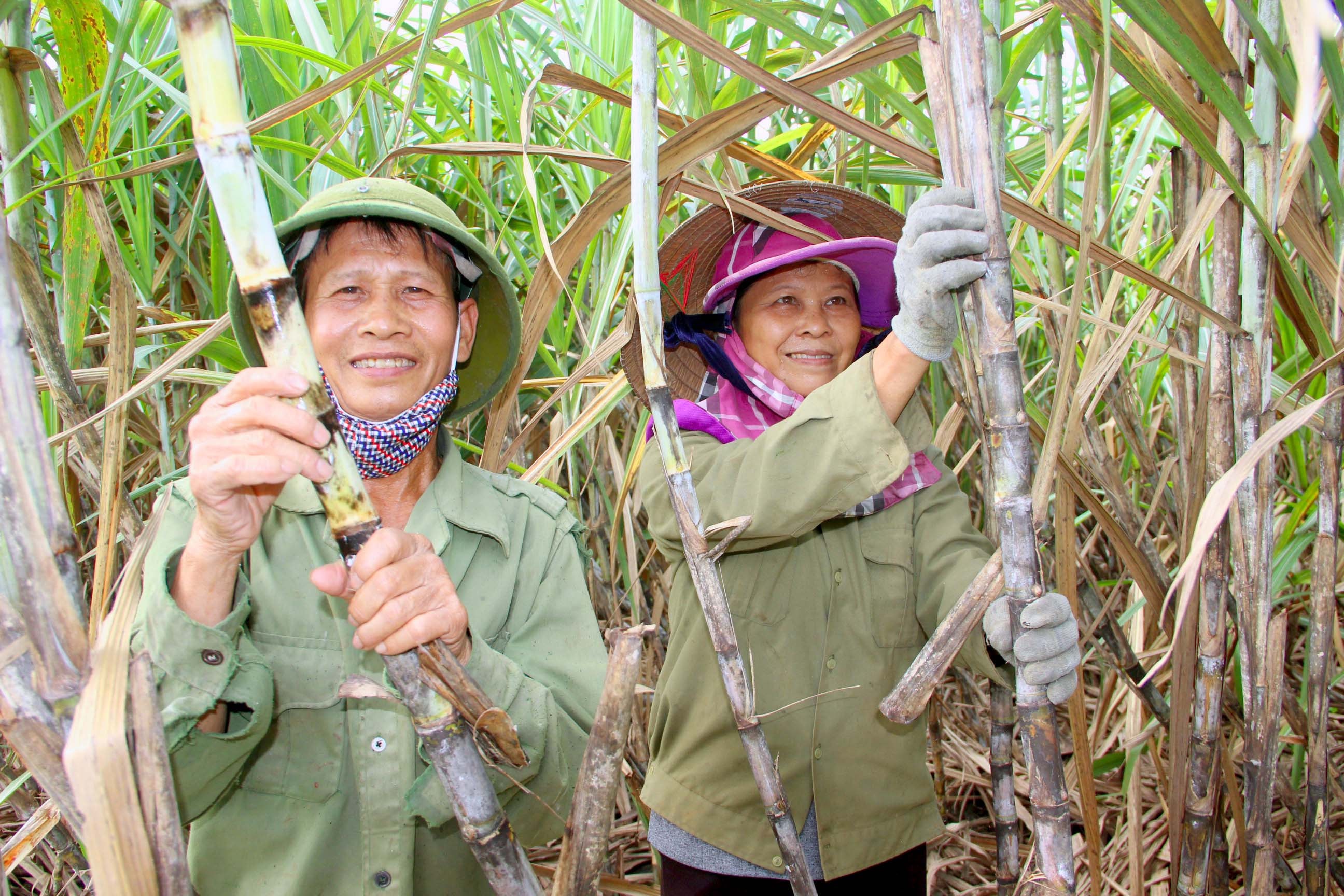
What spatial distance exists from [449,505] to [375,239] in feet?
1.28

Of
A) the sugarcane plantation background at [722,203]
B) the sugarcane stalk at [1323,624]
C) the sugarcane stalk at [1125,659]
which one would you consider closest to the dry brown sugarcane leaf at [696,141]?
the sugarcane plantation background at [722,203]

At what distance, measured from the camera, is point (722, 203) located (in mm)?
1160

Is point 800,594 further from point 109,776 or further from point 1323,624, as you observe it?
point 109,776

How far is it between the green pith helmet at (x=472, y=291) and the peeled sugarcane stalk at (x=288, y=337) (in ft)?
2.20

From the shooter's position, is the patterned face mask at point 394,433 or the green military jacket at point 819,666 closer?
A: the patterned face mask at point 394,433

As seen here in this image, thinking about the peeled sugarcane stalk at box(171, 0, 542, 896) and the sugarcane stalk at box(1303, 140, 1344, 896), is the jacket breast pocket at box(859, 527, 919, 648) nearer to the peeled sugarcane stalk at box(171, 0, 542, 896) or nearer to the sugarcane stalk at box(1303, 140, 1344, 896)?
the sugarcane stalk at box(1303, 140, 1344, 896)

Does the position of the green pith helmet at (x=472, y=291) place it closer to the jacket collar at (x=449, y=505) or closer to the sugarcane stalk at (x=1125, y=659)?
the jacket collar at (x=449, y=505)

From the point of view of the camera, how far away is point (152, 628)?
86 cm

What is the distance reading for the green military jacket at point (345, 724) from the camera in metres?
1.03

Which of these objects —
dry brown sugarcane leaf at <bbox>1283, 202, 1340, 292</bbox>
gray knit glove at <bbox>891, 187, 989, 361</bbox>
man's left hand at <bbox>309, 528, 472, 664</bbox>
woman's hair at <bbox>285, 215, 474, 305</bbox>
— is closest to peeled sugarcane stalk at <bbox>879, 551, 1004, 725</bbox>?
gray knit glove at <bbox>891, 187, 989, 361</bbox>

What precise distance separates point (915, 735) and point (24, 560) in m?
1.36

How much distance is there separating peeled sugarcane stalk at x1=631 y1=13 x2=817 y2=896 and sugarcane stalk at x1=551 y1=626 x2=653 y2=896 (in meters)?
0.11

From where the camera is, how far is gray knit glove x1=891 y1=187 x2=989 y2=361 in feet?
2.26

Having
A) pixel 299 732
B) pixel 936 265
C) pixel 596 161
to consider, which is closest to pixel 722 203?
pixel 596 161
